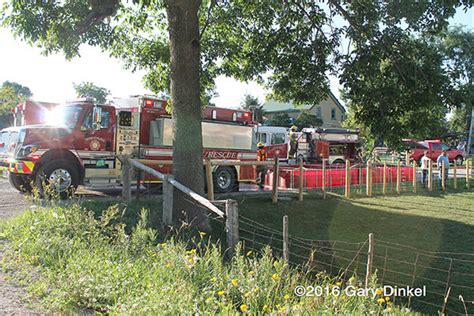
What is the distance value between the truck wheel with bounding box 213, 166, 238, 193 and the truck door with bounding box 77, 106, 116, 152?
11.5 feet

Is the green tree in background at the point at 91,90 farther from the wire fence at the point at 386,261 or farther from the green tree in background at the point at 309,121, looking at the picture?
the wire fence at the point at 386,261

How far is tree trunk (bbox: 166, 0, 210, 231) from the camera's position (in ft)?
25.4

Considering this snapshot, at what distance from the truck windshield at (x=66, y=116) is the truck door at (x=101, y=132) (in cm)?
24

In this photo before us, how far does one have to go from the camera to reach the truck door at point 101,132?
39.2ft

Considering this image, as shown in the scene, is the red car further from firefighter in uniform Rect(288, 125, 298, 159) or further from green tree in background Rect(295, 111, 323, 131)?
green tree in background Rect(295, 111, 323, 131)

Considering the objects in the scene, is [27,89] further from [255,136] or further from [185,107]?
[185,107]

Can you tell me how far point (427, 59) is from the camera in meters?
9.08

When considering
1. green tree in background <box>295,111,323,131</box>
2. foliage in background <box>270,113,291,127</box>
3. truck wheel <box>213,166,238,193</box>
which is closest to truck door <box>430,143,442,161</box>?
green tree in background <box>295,111,323,131</box>

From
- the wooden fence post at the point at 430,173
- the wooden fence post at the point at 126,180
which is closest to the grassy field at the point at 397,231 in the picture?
the wooden fence post at the point at 126,180

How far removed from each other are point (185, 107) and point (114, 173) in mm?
5356

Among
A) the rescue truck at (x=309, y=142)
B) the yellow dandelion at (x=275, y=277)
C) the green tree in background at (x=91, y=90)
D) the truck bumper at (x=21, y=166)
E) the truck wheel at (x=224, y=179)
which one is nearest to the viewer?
the yellow dandelion at (x=275, y=277)

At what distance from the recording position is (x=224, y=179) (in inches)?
577

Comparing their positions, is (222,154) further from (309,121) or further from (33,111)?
(309,121)

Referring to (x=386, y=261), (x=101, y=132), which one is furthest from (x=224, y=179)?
(x=386, y=261)
